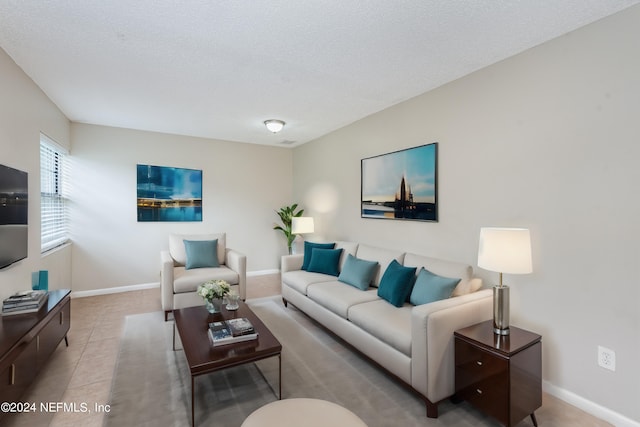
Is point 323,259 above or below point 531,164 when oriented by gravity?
below

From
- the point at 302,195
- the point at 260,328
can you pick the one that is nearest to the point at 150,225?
the point at 302,195

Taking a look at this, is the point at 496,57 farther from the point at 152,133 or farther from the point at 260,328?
the point at 152,133

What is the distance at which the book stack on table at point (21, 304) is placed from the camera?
Result: 7.80ft

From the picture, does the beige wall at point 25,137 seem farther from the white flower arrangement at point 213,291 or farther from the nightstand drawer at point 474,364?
the nightstand drawer at point 474,364

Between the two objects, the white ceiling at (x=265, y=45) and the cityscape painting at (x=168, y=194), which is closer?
the white ceiling at (x=265, y=45)

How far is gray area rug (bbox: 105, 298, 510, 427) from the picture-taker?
6.66ft

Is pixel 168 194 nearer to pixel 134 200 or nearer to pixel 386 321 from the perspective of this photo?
pixel 134 200

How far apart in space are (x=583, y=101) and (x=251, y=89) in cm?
282

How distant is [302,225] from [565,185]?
11.9 feet

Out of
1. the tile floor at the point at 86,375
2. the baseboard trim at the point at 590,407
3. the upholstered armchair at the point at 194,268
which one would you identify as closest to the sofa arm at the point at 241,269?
the upholstered armchair at the point at 194,268

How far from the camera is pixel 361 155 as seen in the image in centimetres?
438

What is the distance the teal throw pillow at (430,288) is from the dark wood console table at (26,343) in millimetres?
2792

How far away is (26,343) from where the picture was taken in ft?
6.71

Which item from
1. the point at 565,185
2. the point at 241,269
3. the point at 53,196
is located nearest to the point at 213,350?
the point at 241,269
